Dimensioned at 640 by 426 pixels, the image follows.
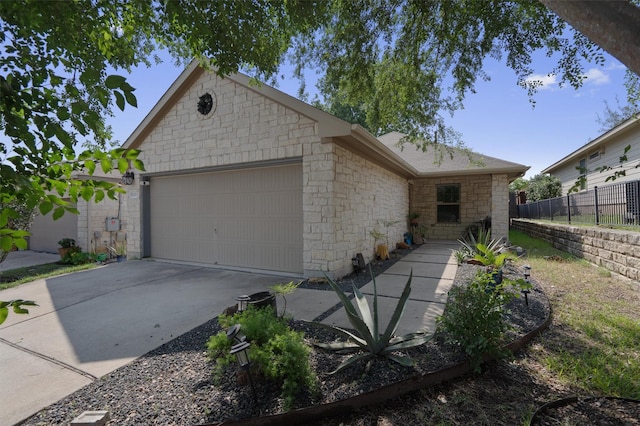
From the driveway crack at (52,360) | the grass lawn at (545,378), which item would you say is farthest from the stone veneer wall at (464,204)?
the driveway crack at (52,360)

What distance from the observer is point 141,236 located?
841cm

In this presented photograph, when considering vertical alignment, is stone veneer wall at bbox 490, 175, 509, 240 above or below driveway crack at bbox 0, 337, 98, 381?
above

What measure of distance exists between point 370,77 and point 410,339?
5673 millimetres

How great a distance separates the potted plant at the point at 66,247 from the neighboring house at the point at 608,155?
14814 millimetres

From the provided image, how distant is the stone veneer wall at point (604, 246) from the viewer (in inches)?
206

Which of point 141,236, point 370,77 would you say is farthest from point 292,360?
point 141,236

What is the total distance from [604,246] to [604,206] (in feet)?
5.27

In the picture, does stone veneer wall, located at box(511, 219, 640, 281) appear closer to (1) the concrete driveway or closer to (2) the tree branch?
(2) the tree branch

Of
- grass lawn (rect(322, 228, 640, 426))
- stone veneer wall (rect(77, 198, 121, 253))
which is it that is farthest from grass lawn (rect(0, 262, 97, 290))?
grass lawn (rect(322, 228, 640, 426))

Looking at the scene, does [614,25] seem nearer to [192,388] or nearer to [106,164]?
[106,164]

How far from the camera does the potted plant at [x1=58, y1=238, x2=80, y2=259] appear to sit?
9914 millimetres

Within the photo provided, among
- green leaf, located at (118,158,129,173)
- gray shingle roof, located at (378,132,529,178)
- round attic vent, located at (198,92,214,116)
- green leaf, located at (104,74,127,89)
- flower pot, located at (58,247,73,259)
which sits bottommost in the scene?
flower pot, located at (58,247,73,259)

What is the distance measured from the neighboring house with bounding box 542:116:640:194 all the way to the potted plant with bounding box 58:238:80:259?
1481 centimetres

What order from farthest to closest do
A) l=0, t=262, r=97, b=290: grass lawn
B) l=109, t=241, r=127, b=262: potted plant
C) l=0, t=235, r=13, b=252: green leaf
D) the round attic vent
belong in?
l=109, t=241, r=127, b=262: potted plant
the round attic vent
l=0, t=262, r=97, b=290: grass lawn
l=0, t=235, r=13, b=252: green leaf
